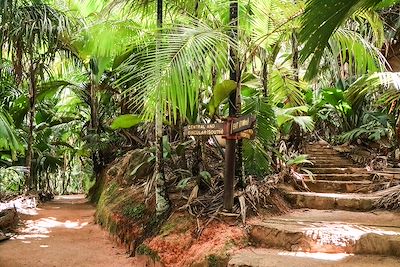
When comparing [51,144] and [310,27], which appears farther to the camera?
[51,144]

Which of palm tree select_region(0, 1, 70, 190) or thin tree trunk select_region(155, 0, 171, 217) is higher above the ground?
palm tree select_region(0, 1, 70, 190)

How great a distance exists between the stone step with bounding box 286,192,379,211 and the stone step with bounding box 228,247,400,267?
1299 millimetres

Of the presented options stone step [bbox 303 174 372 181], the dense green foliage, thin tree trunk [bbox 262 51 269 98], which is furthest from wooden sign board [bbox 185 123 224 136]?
stone step [bbox 303 174 372 181]

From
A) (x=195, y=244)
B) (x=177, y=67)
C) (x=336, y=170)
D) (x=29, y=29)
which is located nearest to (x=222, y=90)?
(x=177, y=67)

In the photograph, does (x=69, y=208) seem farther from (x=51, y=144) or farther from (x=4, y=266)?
(x=4, y=266)

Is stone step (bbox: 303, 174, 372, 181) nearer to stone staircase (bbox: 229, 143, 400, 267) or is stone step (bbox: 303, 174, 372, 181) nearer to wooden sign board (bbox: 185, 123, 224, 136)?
stone staircase (bbox: 229, 143, 400, 267)

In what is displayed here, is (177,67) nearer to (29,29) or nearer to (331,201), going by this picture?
(331,201)

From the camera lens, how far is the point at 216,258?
3.49m

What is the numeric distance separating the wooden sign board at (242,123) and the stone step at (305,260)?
1177 mm

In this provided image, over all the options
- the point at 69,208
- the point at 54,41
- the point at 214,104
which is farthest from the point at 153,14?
the point at 69,208

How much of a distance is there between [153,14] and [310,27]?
10.1 feet

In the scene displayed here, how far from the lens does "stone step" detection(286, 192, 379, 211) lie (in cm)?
452

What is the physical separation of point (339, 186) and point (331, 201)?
757mm

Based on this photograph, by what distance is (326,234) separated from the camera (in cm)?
348
